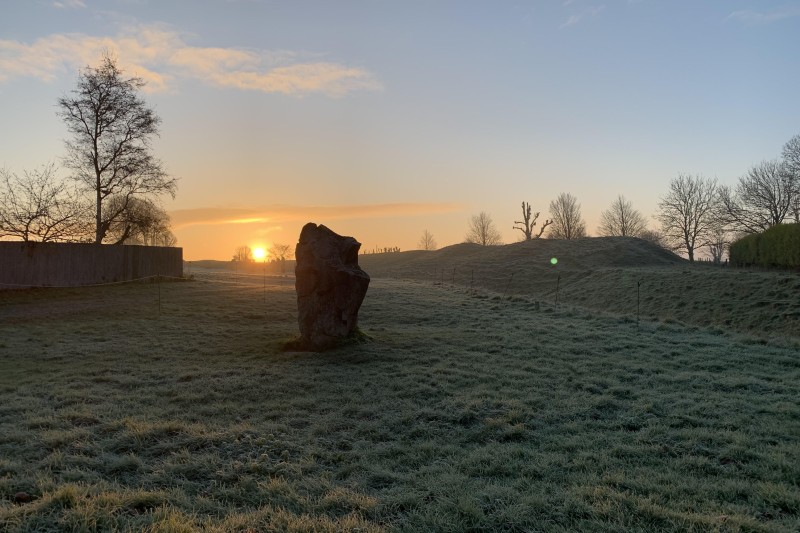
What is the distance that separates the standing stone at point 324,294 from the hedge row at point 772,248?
1132 inches

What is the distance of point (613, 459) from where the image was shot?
565 cm

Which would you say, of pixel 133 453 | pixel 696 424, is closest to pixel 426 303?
pixel 696 424

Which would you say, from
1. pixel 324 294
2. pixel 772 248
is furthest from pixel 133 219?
pixel 772 248

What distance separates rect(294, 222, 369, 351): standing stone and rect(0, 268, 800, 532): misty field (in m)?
0.86

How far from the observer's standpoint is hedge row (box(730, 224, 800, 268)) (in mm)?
28797

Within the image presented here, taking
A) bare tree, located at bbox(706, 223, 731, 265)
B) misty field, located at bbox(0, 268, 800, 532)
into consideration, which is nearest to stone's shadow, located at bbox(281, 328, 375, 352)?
misty field, located at bbox(0, 268, 800, 532)

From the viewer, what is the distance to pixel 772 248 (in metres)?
31.3

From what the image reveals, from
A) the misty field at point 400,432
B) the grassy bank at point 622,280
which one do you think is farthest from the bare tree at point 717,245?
the misty field at point 400,432

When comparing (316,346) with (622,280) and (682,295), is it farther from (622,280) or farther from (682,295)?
(622,280)

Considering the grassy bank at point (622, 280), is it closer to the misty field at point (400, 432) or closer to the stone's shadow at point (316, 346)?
the misty field at point (400, 432)

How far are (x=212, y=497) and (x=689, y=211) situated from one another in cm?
6635

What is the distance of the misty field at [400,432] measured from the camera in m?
4.26

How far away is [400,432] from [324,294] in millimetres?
6271

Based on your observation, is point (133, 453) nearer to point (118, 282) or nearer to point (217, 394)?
point (217, 394)
